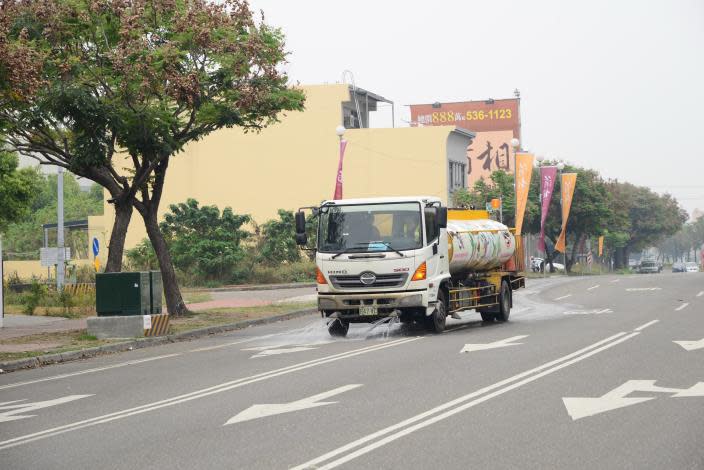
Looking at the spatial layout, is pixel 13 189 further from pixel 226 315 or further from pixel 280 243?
pixel 226 315

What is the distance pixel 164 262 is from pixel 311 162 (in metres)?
42.2

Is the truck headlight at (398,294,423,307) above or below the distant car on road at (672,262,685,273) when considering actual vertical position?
below

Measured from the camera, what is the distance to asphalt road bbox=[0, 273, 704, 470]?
8758 mm

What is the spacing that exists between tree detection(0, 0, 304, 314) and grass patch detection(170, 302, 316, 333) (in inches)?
91.0

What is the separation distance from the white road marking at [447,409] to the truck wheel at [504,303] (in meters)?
8.00

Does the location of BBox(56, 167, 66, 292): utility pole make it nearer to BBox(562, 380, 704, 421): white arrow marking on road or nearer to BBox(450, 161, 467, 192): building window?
BBox(562, 380, 704, 421): white arrow marking on road

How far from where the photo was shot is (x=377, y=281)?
21.4 metres

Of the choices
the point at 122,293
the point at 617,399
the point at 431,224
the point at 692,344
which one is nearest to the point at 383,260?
the point at 431,224

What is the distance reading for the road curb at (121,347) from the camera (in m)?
18.5

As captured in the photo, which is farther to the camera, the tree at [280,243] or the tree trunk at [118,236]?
the tree at [280,243]

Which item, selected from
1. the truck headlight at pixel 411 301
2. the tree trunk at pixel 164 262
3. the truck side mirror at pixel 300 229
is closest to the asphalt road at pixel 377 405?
the truck headlight at pixel 411 301

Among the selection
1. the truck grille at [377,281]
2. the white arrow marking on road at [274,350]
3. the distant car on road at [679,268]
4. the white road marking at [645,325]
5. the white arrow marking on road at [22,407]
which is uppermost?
the distant car on road at [679,268]

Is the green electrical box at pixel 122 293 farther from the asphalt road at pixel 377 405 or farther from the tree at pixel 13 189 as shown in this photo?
the tree at pixel 13 189

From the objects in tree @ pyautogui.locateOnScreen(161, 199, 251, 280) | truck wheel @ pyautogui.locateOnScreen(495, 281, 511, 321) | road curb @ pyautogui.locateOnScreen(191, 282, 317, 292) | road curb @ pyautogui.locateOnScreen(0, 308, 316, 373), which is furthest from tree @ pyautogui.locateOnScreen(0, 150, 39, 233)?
truck wheel @ pyautogui.locateOnScreen(495, 281, 511, 321)
